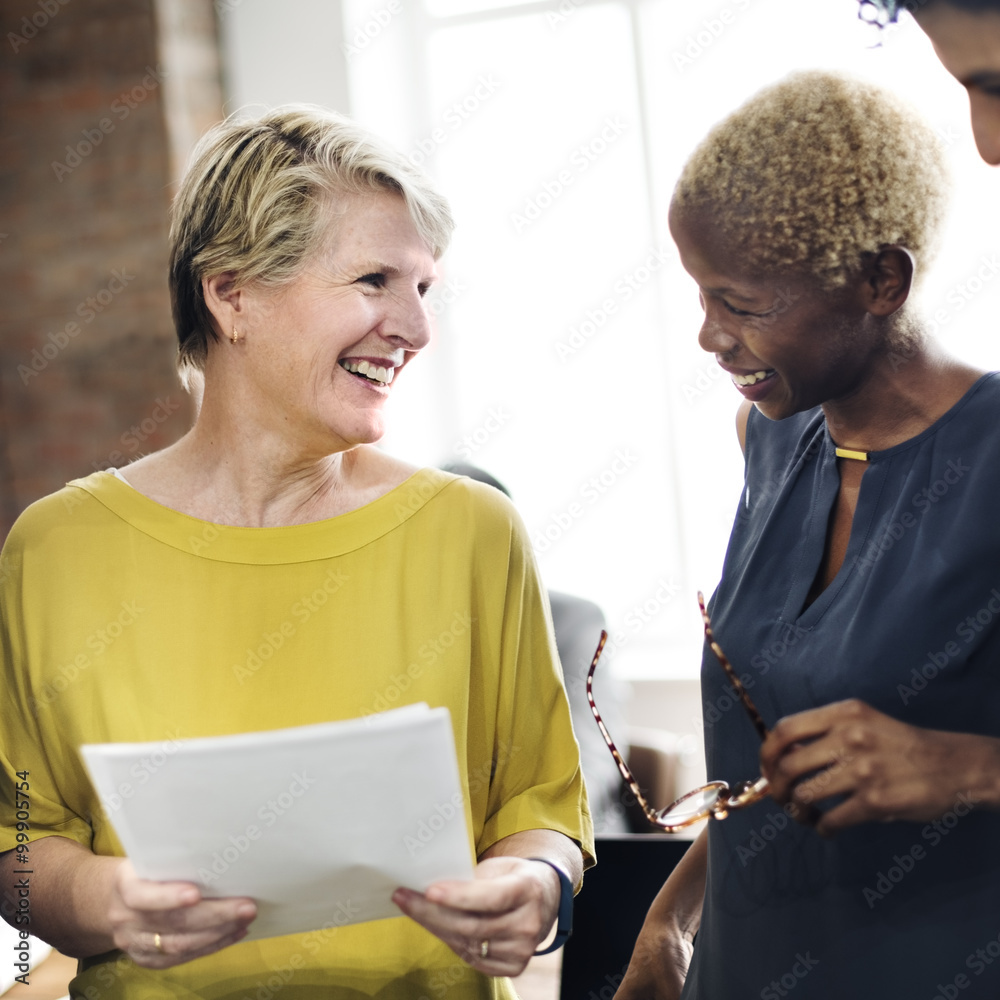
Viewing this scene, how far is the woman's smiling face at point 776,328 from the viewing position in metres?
1.07

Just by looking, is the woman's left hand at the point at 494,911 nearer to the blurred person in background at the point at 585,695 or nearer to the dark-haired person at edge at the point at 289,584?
the dark-haired person at edge at the point at 289,584

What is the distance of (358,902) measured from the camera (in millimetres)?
1037

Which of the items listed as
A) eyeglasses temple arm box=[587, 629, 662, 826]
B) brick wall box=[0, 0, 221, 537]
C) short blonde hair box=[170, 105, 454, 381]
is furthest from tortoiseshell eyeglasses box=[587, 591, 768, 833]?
brick wall box=[0, 0, 221, 537]

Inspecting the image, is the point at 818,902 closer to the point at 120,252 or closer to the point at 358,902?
the point at 358,902

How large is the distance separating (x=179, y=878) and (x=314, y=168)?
831 mm

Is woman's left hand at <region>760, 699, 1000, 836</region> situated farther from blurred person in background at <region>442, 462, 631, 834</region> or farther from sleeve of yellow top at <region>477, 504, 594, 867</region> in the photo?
blurred person in background at <region>442, 462, 631, 834</region>

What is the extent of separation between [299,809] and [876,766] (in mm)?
513

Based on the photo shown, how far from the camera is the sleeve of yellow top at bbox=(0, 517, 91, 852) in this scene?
1.25 meters

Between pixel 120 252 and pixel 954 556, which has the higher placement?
pixel 120 252

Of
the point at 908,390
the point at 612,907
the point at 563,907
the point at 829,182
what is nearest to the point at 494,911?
the point at 563,907

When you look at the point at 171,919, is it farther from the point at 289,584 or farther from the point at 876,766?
the point at 876,766

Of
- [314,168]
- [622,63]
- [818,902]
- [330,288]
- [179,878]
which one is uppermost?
[622,63]

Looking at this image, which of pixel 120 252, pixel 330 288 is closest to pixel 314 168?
pixel 330 288

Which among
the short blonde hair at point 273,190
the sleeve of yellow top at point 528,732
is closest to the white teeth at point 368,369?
the short blonde hair at point 273,190
